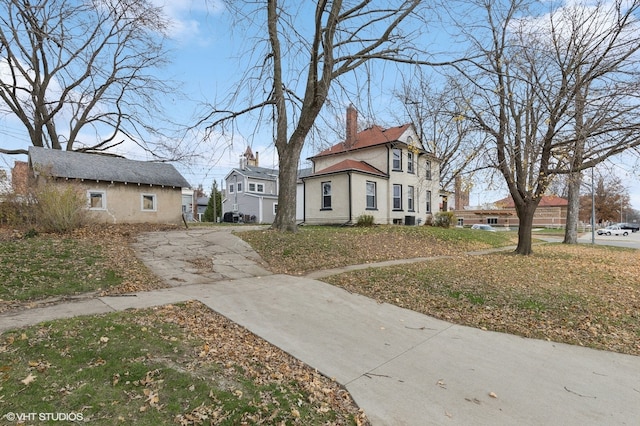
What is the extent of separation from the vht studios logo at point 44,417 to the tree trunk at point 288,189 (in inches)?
393

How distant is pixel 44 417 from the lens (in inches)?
95.2

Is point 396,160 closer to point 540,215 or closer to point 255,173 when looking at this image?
point 255,173

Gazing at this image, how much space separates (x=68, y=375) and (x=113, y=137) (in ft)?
79.9

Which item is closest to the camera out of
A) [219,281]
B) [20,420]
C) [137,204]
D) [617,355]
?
[20,420]

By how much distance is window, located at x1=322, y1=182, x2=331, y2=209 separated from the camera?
20.6 m

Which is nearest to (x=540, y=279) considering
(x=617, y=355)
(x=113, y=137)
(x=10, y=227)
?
(x=617, y=355)

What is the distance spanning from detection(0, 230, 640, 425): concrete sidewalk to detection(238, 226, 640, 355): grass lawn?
0.51 meters

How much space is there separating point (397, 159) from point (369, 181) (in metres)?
2.96

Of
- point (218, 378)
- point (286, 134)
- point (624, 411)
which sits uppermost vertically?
point (286, 134)

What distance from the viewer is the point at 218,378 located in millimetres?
3152

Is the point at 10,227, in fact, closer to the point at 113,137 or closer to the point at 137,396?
the point at 137,396

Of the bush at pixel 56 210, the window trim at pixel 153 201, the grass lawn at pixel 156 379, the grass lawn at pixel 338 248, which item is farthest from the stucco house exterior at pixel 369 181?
the grass lawn at pixel 156 379

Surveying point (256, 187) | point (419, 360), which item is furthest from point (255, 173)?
point (419, 360)

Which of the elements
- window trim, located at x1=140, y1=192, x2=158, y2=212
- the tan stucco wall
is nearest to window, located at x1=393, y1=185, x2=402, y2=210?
the tan stucco wall
